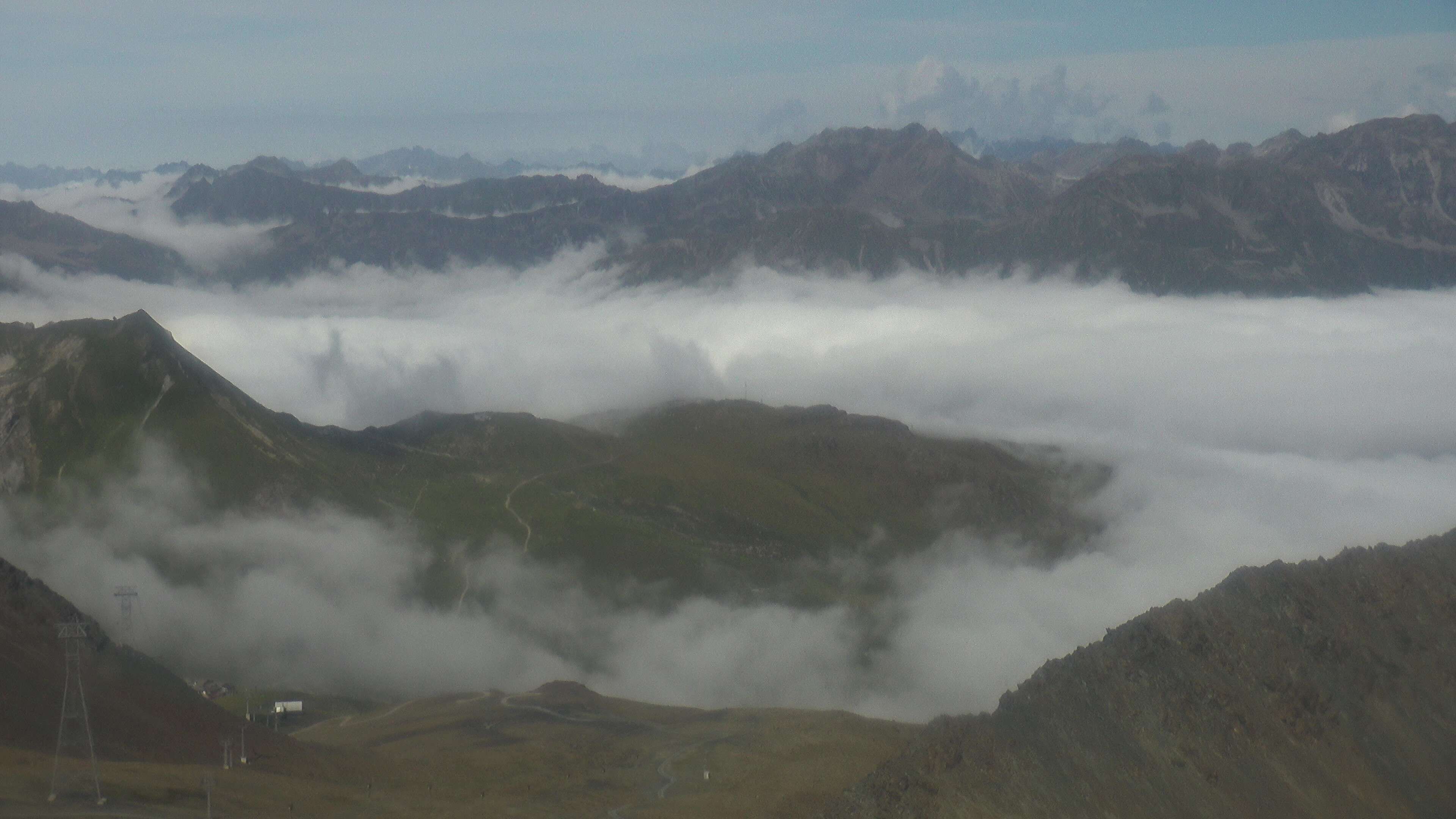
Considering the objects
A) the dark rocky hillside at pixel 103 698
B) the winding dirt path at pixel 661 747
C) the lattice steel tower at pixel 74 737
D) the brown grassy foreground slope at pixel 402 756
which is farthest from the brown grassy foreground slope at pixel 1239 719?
the dark rocky hillside at pixel 103 698

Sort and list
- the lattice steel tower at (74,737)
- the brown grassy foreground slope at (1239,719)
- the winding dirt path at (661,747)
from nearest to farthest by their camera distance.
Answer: the lattice steel tower at (74,737) → the brown grassy foreground slope at (1239,719) → the winding dirt path at (661,747)

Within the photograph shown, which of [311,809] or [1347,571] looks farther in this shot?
[1347,571]

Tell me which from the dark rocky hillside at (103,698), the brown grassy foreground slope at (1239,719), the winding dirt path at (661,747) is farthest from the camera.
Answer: the winding dirt path at (661,747)

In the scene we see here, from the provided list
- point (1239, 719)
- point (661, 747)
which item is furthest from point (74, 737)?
point (1239, 719)

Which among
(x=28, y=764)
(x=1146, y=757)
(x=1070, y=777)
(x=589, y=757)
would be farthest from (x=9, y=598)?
(x=1146, y=757)

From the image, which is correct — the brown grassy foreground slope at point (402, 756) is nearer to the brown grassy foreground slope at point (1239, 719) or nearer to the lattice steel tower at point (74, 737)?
the lattice steel tower at point (74, 737)

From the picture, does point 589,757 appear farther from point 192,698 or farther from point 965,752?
point 965,752
